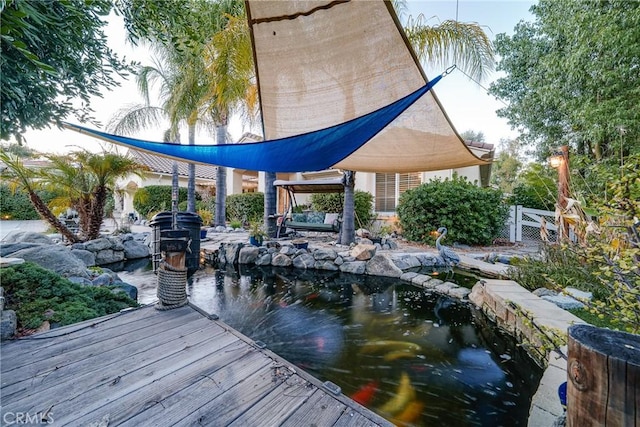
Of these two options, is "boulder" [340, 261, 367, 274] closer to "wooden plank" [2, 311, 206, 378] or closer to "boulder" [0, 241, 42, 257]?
"wooden plank" [2, 311, 206, 378]

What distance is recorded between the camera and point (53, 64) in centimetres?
154

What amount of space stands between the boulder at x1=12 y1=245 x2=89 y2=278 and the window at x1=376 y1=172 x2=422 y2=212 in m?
8.29

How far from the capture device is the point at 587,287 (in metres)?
2.92

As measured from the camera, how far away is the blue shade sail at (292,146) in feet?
7.36

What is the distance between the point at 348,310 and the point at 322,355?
38.5 inches

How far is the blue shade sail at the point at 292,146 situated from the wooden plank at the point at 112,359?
5.09 ft

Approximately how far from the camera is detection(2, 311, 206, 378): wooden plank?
138cm

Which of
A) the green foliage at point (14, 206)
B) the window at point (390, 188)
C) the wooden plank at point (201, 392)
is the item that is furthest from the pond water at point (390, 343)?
the green foliage at point (14, 206)

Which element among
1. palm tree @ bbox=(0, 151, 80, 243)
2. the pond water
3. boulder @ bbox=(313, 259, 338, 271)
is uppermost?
palm tree @ bbox=(0, 151, 80, 243)

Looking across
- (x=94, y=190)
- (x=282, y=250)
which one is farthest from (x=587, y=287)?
(x=94, y=190)

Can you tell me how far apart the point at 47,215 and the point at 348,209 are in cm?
601

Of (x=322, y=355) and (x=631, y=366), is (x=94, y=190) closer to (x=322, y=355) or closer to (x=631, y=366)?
(x=322, y=355)

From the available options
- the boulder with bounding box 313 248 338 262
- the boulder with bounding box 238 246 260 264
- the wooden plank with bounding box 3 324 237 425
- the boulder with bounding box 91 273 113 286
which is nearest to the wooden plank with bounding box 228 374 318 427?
the wooden plank with bounding box 3 324 237 425

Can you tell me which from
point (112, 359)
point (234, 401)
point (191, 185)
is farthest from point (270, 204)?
point (234, 401)
